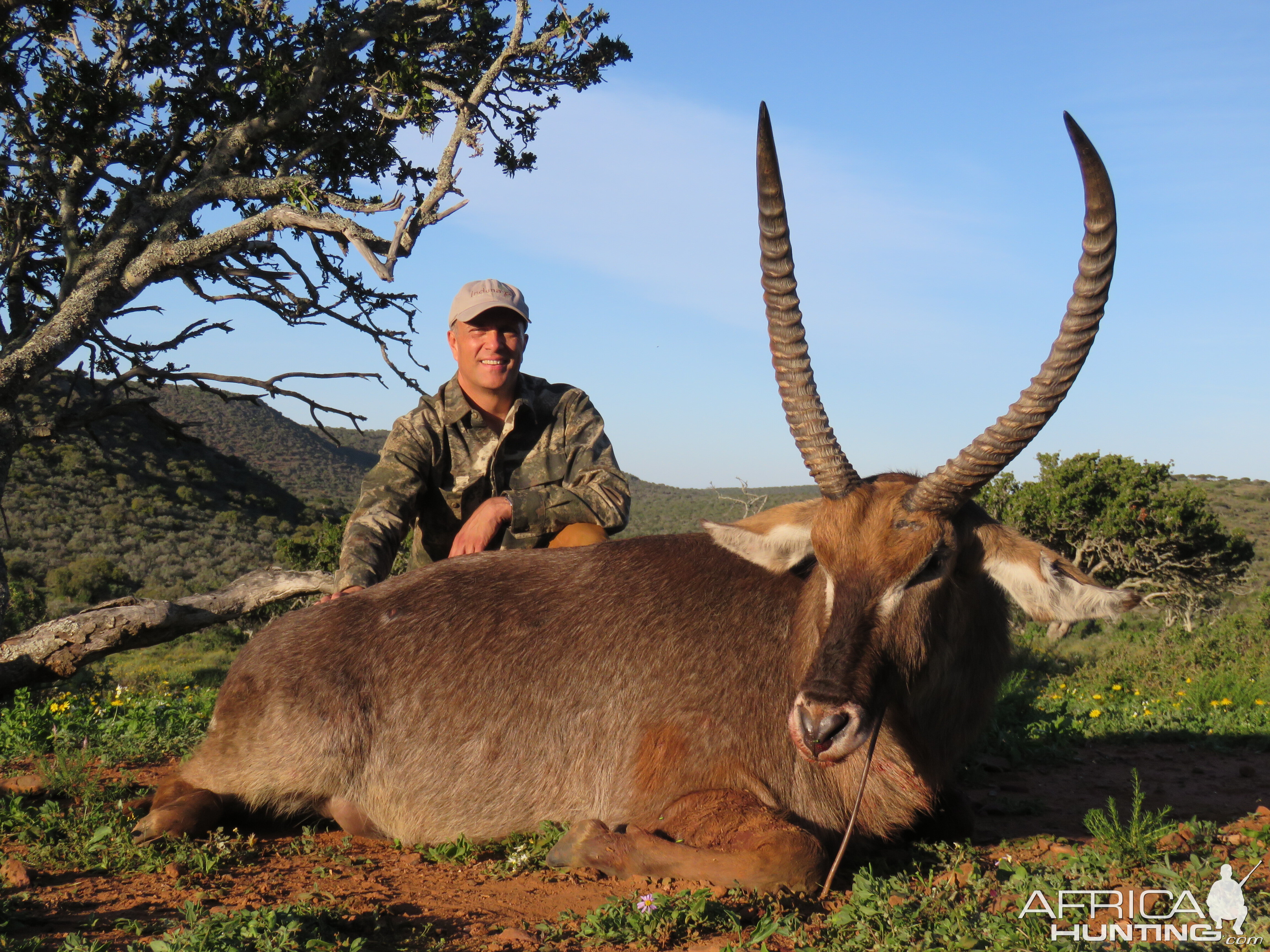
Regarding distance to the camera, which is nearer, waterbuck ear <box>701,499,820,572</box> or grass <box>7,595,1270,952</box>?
grass <box>7,595,1270,952</box>

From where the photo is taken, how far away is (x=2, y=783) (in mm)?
4660

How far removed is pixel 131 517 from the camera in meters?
32.7

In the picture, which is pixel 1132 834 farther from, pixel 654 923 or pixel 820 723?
pixel 654 923

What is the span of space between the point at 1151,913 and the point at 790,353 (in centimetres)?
228

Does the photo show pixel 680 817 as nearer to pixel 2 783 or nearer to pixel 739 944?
pixel 739 944

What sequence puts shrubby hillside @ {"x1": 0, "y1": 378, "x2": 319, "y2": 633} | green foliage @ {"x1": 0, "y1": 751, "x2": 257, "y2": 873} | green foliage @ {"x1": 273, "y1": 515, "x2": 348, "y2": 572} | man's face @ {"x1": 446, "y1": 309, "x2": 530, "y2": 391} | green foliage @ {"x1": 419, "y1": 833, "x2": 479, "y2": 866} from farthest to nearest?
shrubby hillside @ {"x1": 0, "y1": 378, "x2": 319, "y2": 633}
green foliage @ {"x1": 273, "y1": 515, "x2": 348, "y2": 572}
man's face @ {"x1": 446, "y1": 309, "x2": 530, "y2": 391}
green foliage @ {"x1": 419, "y1": 833, "x2": 479, "y2": 866}
green foliage @ {"x1": 0, "y1": 751, "x2": 257, "y2": 873}

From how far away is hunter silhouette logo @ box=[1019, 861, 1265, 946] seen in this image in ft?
9.01

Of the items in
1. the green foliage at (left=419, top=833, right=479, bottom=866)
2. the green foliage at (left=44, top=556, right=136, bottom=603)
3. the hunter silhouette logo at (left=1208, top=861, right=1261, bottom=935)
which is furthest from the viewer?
the green foliage at (left=44, top=556, right=136, bottom=603)

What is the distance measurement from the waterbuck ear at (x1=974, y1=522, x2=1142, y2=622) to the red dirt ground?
43.8 inches

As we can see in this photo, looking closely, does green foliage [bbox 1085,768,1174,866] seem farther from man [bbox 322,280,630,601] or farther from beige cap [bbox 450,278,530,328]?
beige cap [bbox 450,278,530,328]

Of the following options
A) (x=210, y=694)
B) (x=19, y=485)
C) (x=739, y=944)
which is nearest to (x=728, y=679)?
(x=739, y=944)

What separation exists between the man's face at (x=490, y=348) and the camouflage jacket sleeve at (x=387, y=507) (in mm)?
532

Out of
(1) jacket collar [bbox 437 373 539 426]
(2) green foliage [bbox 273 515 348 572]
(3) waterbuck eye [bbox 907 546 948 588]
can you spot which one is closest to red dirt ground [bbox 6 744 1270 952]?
(3) waterbuck eye [bbox 907 546 948 588]

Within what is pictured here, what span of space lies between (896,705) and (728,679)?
28.7 inches
